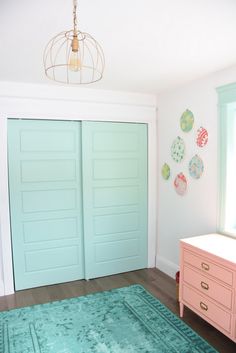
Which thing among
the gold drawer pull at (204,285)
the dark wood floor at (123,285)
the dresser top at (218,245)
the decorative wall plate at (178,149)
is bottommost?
the dark wood floor at (123,285)

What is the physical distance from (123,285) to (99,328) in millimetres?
882

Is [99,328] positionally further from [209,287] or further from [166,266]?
[166,266]

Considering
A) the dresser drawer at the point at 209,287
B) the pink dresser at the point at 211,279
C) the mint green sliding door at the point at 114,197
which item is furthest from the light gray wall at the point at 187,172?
the dresser drawer at the point at 209,287

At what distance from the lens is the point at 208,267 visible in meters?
2.30

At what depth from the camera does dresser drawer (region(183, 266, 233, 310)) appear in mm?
2143

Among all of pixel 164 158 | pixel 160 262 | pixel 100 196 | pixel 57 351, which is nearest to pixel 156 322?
pixel 57 351

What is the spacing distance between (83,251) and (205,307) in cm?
162

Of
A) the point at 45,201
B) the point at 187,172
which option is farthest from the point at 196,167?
the point at 45,201

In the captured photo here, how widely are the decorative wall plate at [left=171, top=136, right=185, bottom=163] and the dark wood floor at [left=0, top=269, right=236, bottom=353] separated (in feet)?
4.85

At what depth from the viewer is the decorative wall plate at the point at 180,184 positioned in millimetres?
3225

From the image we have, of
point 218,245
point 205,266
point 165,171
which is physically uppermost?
point 165,171

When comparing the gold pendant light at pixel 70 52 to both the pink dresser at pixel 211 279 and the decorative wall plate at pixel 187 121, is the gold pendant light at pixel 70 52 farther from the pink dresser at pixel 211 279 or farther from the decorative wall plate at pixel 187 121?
the pink dresser at pixel 211 279

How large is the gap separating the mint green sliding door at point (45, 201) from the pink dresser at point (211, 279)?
1.43m

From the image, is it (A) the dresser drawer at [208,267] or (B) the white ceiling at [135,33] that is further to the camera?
(A) the dresser drawer at [208,267]
